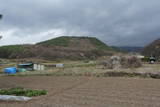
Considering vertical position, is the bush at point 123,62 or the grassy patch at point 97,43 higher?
the grassy patch at point 97,43

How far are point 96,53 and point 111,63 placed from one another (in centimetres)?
5500

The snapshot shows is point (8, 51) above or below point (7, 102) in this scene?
above

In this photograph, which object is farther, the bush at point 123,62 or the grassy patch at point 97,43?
the grassy patch at point 97,43

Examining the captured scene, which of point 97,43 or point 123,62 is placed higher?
point 97,43

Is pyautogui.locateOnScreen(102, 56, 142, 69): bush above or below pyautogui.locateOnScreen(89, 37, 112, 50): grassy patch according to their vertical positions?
below

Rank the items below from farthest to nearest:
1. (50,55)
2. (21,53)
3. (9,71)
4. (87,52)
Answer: (87,52) < (21,53) < (50,55) < (9,71)

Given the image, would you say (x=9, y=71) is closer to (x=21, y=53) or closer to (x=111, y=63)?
(x=111, y=63)

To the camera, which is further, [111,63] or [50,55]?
[50,55]

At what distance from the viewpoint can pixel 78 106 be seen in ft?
19.5

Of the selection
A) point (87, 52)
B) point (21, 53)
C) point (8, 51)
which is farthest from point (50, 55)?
point (8, 51)

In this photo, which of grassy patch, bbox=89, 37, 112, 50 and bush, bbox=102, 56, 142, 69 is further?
grassy patch, bbox=89, 37, 112, 50

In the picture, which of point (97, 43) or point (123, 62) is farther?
point (97, 43)

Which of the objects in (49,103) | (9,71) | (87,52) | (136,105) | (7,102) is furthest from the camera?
(87,52)

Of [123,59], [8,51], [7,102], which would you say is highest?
[8,51]
